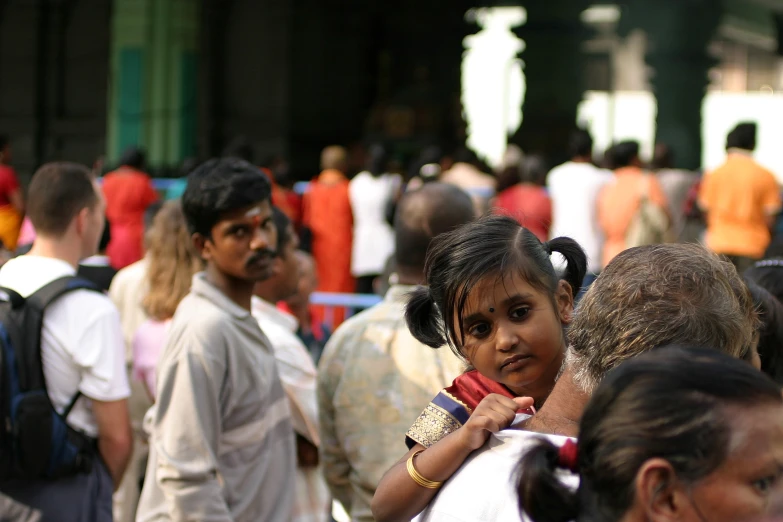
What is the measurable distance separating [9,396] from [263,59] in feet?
46.3

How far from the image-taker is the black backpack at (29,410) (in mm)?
3543

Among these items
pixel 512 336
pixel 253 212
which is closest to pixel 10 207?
pixel 253 212

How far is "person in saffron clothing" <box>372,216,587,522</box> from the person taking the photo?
225 cm

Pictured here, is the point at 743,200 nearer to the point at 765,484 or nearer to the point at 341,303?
the point at 341,303

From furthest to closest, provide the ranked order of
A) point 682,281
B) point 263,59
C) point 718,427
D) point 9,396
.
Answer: point 263,59, point 9,396, point 682,281, point 718,427

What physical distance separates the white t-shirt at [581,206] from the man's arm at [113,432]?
Result: 6.56 meters

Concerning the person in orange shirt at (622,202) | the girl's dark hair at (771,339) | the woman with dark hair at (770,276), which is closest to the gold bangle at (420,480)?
the girl's dark hair at (771,339)

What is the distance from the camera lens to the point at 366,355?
3770mm

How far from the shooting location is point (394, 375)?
3.71 m

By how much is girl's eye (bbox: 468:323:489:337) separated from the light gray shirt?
57.9 inches

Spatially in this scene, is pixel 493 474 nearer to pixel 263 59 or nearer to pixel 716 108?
pixel 263 59

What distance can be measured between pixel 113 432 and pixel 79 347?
0.97ft

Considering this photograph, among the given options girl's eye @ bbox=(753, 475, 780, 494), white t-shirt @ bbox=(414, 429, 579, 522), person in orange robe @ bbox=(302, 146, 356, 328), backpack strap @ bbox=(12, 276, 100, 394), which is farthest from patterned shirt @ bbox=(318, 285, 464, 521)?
person in orange robe @ bbox=(302, 146, 356, 328)

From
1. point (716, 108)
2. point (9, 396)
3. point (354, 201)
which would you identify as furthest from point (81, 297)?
point (716, 108)
